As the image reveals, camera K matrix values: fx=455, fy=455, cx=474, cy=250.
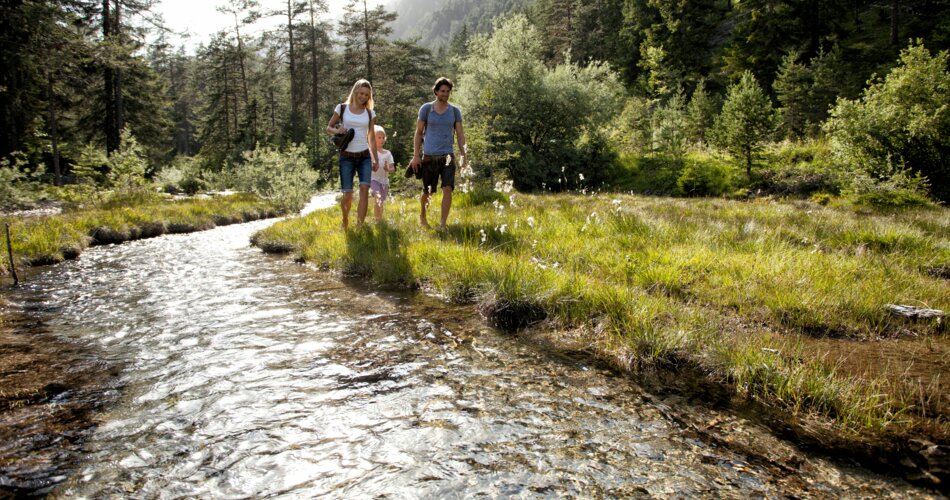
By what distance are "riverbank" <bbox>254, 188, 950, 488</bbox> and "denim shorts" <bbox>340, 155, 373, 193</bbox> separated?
88cm

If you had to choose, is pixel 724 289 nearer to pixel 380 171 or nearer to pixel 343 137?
pixel 343 137

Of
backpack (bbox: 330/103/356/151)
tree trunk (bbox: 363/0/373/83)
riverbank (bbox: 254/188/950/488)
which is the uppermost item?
tree trunk (bbox: 363/0/373/83)

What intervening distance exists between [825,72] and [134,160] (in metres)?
29.8

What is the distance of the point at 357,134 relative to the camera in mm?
7301

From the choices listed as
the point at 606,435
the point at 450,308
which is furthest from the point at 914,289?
the point at 450,308

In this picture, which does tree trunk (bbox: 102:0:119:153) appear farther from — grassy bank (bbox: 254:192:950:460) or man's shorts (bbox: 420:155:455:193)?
grassy bank (bbox: 254:192:950:460)

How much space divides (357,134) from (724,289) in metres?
5.67

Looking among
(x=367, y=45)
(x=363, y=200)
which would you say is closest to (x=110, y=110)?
(x=367, y=45)

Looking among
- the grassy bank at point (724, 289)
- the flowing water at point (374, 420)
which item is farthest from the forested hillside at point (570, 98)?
the flowing water at point (374, 420)

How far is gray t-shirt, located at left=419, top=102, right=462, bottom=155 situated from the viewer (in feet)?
24.0

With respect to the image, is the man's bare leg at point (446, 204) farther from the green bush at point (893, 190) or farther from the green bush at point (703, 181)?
the green bush at point (703, 181)

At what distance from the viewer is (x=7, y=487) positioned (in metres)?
1.80

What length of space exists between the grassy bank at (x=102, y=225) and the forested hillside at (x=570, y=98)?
374cm

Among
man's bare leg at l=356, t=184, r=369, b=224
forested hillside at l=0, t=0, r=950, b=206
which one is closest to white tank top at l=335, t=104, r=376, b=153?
man's bare leg at l=356, t=184, r=369, b=224
